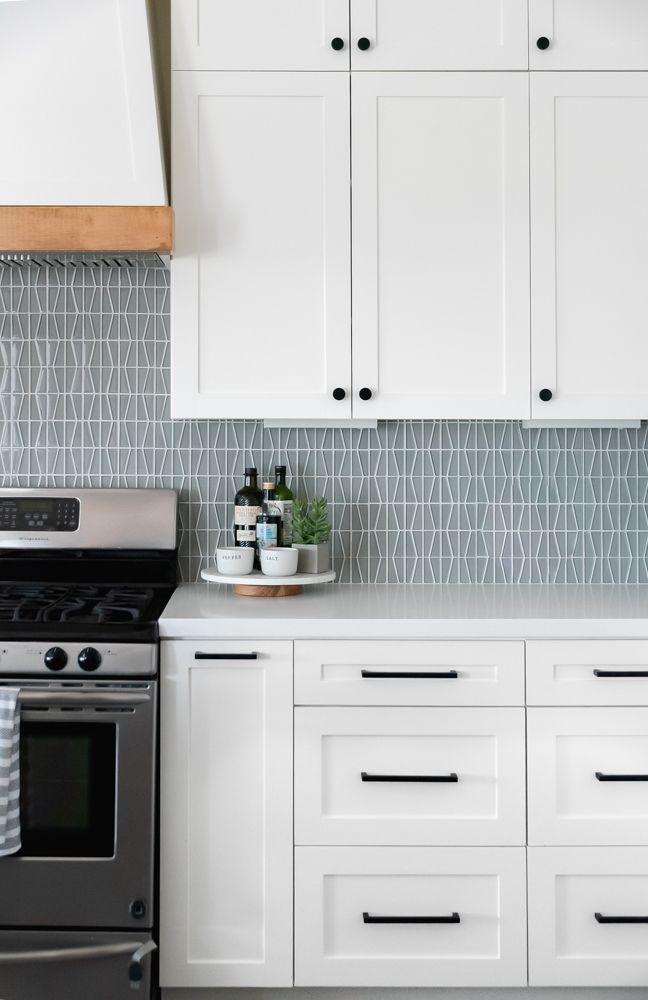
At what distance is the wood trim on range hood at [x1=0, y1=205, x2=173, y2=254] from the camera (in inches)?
85.7

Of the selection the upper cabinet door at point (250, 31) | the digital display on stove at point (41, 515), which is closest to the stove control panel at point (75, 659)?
the digital display on stove at point (41, 515)

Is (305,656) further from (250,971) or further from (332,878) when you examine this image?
(250,971)

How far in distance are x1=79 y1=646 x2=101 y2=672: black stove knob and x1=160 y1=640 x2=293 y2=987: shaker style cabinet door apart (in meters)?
0.15

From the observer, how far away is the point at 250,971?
203 cm

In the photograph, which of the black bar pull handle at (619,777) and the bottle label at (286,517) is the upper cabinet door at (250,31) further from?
the black bar pull handle at (619,777)

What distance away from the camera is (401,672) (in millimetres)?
2023

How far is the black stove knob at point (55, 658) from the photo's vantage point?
1948 millimetres

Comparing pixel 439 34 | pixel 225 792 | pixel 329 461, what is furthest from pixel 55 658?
pixel 439 34

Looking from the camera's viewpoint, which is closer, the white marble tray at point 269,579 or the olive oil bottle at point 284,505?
the white marble tray at point 269,579

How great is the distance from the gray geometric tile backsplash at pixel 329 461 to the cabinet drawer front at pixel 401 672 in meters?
0.58

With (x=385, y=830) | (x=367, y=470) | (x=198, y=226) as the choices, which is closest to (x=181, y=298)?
(x=198, y=226)

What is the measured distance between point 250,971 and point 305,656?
0.74 m

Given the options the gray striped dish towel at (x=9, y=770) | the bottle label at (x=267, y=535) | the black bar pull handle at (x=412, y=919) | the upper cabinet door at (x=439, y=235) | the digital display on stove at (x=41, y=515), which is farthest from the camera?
the digital display on stove at (x=41, y=515)

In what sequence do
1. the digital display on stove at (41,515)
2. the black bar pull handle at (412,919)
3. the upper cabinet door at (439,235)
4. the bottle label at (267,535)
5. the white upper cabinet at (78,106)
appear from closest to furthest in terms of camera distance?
1. the black bar pull handle at (412,919)
2. the white upper cabinet at (78,106)
3. the upper cabinet door at (439,235)
4. the bottle label at (267,535)
5. the digital display on stove at (41,515)
